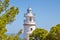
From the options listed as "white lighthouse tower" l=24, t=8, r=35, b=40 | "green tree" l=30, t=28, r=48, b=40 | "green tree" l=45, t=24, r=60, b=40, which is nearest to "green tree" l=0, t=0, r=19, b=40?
"green tree" l=45, t=24, r=60, b=40

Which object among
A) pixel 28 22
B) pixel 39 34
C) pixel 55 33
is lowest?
pixel 39 34

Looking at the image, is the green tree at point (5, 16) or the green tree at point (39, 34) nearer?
the green tree at point (5, 16)

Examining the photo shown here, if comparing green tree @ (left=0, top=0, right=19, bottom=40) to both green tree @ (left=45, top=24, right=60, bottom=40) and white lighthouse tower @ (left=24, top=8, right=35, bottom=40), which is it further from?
white lighthouse tower @ (left=24, top=8, right=35, bottom=40)

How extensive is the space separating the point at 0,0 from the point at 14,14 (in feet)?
4.45

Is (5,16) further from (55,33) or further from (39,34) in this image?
(39,34)

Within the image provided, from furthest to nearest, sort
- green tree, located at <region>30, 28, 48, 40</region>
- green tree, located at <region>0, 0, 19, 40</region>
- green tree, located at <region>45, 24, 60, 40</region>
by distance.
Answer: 1. green tree, located at <region>30, 28, 48, 40</region>
2. green tree, located at <region>45, 24, 60, 40</region>
3. green tree, located at <region>0, 0, 19, 40</region>

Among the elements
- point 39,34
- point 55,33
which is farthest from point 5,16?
point 39,34

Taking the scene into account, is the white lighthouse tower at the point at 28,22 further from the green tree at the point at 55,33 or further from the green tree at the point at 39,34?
the green tree at the point at 55,33

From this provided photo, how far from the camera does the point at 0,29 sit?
16312 millimetres

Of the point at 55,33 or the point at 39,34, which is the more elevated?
the point at 55,33

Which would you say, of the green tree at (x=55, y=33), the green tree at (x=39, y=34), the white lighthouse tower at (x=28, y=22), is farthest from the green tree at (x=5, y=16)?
the white lighthouse tower at (x=28, y=22)

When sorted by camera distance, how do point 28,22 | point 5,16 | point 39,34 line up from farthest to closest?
point 28,22 < point 39,34 < point 5,16

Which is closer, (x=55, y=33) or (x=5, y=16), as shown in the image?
(x=5, y=16)

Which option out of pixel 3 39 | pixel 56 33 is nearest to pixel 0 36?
pixel 3 39
